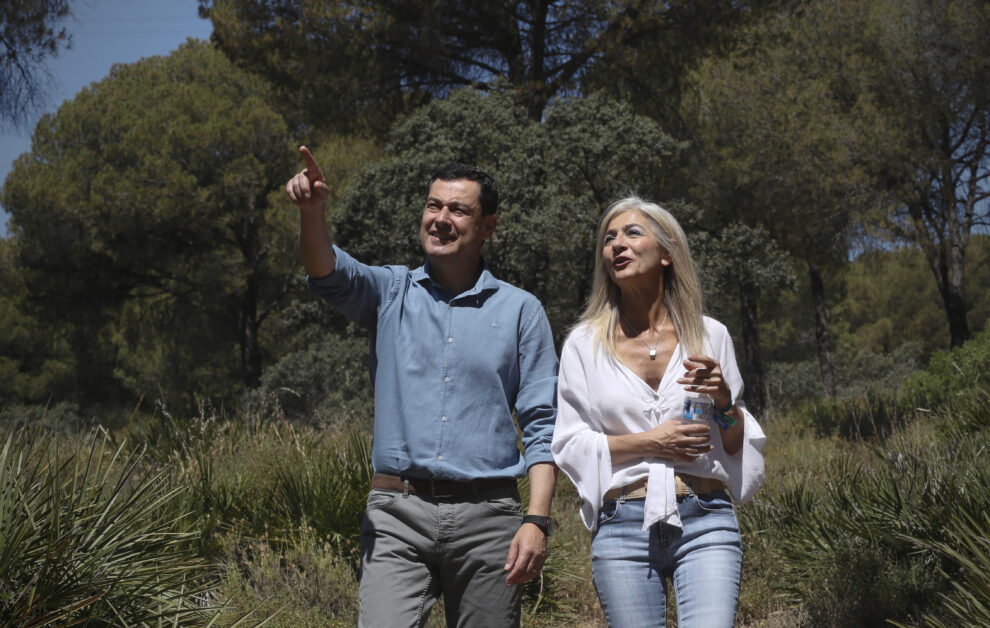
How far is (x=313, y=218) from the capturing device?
277cm

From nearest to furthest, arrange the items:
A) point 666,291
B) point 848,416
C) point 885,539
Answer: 1. point 666,291
2. point 885,539
3. point 848,416

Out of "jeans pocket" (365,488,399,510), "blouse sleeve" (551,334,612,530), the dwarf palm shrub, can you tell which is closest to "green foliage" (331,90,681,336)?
the dwarf palm shrub

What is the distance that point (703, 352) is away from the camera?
287cm

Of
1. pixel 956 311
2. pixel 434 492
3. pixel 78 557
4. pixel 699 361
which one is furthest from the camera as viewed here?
pixel 956 311

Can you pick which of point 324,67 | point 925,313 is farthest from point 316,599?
point 925,313

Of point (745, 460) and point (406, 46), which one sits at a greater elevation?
point (406, 46)

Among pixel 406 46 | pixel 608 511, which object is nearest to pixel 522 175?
pixel 406 46

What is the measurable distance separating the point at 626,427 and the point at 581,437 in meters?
0.14

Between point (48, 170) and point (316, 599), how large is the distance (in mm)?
18793

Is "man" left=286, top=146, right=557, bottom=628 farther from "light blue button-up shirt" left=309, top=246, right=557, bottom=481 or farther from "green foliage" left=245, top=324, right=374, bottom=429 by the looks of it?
"green foliage" left=245, top=324, right=374, bottom=429

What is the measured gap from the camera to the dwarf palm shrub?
9.96 ft

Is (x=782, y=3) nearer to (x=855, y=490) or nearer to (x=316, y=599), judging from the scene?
(x=855, y=490)

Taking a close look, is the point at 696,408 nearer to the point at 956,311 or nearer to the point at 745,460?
the point at 745,460

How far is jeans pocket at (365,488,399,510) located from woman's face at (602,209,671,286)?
3.22 feet
